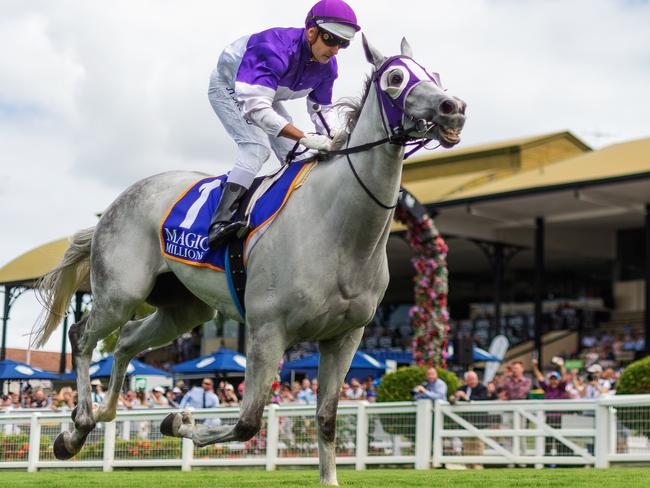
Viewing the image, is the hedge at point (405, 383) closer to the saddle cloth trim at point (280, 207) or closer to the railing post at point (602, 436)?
the railing post at point (602, 436)

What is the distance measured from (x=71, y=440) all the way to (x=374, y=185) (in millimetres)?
2741

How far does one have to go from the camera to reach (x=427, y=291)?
55.6 feet

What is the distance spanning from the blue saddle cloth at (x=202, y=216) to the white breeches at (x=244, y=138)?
0.41ft

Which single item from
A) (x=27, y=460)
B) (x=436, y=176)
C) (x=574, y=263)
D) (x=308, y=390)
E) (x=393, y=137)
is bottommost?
(x=27, y=460)

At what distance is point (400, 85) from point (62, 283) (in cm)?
326

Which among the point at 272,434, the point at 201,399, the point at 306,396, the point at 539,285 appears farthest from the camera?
the point at 539,285

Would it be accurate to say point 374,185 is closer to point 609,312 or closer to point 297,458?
point 297,458

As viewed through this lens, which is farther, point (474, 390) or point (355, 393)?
point (355, 393)

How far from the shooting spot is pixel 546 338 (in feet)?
102

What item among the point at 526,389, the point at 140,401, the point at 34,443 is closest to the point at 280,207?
the point at 526,389

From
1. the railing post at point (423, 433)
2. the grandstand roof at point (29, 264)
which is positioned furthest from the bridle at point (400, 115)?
the grandstand roof at point (29, 264)

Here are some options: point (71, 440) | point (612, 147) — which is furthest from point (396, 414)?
point (612, 147)

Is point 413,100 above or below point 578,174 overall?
below

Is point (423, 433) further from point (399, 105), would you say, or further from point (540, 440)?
point (399, 105)
